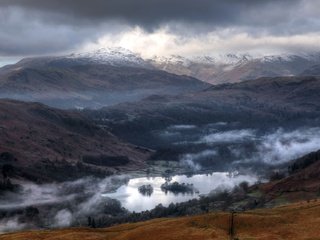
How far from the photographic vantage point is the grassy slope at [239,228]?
5630 inches

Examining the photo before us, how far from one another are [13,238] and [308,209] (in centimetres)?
9484

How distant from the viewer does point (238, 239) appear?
139125 millimetres

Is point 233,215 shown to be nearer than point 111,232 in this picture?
Yes

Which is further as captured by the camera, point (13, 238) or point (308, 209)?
point (13, 238)

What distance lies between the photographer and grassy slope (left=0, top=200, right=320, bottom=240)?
469ft

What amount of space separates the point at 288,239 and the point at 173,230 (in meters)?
34.5

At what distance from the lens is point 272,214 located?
6575 inches

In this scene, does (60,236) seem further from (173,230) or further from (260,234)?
(260,234)

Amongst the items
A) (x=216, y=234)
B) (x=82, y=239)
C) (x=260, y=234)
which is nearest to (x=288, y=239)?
(x=260, y=234)

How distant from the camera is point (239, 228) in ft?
495

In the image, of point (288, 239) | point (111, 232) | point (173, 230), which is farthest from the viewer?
point (111, 232)

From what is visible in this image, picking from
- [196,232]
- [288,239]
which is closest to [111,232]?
[196,232]

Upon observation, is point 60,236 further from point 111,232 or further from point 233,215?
point 233,215

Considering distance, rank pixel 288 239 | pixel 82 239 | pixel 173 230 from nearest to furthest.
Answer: pixel 288 239
pixel 173 230
pixel 82 239
